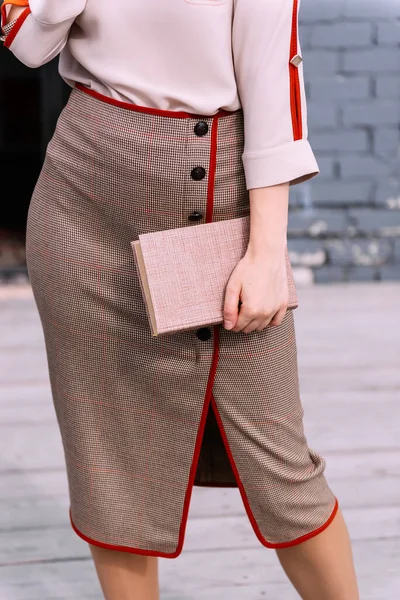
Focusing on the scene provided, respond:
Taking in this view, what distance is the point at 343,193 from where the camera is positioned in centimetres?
389

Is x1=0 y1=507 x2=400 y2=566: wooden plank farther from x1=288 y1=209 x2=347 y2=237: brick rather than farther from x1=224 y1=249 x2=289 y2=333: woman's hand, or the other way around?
x1=288 y1=209 x2=347 y2=237: brick

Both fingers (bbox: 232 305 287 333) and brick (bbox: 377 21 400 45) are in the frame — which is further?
brick (bbox: 377 21 400 45)

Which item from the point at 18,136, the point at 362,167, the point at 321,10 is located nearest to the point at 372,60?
the point at 321,10

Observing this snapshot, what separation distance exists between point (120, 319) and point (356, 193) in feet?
9.58

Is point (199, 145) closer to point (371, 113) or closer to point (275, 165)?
point (275, 165)

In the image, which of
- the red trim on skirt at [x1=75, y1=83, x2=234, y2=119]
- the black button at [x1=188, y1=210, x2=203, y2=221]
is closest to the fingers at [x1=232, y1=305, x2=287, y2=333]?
the black button at [x1=188, y1=210, x2=203, y2=221]

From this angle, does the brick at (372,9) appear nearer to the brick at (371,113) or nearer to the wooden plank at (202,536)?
the brick at (371,113)

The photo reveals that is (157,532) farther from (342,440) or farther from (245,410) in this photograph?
(342,440)

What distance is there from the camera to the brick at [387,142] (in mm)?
3891

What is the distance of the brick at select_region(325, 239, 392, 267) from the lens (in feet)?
12.8

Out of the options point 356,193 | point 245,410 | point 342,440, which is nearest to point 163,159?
point 245,410

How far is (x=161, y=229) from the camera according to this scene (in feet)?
3.51

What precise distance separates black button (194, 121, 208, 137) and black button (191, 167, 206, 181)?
4 cm

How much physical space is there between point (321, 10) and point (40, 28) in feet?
9.64
